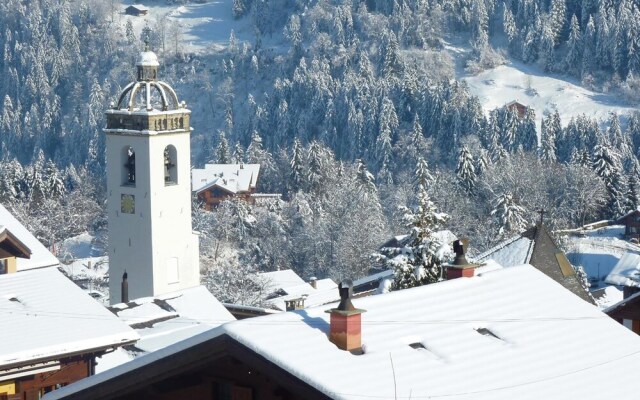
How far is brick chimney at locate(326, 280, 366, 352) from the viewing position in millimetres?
14812

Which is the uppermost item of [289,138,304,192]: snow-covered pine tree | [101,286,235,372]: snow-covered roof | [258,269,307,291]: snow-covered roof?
[101,286,235,372]: snow-covered roof

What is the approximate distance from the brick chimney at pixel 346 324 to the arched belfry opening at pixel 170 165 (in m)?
39.5

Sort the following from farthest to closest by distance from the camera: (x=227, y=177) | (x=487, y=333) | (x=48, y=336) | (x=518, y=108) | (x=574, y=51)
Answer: (x=574, y=51)
(x=518, y=108)
(x=227, y=177)
(x=48, y=336)
(x=487, y=333)

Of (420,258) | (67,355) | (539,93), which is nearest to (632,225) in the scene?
(539,93)

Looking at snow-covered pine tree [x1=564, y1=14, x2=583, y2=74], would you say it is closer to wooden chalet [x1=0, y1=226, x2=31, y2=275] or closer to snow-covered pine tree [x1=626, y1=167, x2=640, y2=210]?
snow-covered pine tree [x1=626, y1=167, x2=640, y2=210]

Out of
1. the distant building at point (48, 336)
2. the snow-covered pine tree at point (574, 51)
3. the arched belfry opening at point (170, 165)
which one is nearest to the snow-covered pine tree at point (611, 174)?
the snow-covered pine tree at point (574, 51)

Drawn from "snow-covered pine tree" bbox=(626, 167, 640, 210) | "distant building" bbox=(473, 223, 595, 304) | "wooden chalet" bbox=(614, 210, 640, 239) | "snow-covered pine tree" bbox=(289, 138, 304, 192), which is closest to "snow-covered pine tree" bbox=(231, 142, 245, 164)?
"snow-covered pine tree" bbox=(289, 138, 304, 192)

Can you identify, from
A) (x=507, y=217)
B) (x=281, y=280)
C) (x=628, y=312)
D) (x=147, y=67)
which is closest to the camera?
(x=628, y=312)

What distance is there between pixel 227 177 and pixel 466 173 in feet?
70.9

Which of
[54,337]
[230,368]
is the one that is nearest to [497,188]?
[54,337]

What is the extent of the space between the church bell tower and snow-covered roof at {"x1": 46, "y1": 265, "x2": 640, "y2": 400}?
120 ft

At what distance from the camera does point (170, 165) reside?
180 feet

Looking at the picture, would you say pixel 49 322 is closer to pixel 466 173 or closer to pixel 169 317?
pixel 169 317

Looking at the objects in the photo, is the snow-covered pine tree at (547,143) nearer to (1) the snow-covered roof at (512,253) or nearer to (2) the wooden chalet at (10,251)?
(1) the snow-covered roof at (512,253)
